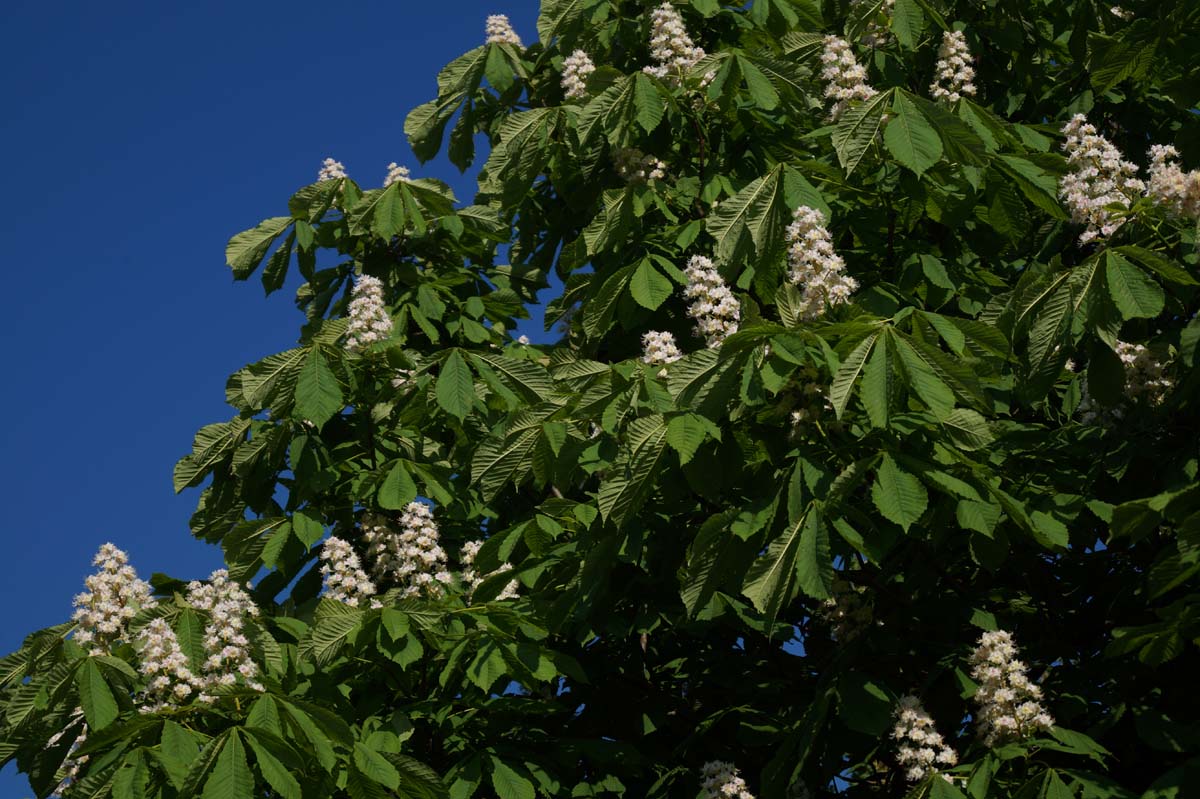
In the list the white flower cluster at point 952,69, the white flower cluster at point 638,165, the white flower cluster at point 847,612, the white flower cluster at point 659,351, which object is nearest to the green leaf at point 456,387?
the white flower cluster at point 638,165

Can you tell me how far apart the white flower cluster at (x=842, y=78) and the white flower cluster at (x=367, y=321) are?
2.57 metres

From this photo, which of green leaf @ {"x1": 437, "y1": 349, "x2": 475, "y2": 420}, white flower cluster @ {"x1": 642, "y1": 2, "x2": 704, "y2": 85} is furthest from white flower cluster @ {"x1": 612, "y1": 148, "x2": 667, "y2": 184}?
green leaf @ {"x1": 437, "y1": 349, "x2": 475, "y2": 420}

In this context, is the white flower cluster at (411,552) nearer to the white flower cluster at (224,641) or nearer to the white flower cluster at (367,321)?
the white flower cluster at (224,641)

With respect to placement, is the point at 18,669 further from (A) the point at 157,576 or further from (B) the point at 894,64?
(B) the point at 894,64

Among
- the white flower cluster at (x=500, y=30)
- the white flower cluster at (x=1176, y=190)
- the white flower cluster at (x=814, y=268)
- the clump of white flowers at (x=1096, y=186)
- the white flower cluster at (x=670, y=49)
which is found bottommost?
the white flower cluster at (x=1176, y=190)

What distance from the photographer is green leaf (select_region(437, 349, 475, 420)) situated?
6988mm

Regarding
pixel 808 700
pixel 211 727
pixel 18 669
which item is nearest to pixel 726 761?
pixel 808 700

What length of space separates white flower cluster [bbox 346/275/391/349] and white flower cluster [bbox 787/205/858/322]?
2.93 meters

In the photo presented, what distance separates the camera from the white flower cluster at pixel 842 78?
21.6ft

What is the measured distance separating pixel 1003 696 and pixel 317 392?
11.1 feet

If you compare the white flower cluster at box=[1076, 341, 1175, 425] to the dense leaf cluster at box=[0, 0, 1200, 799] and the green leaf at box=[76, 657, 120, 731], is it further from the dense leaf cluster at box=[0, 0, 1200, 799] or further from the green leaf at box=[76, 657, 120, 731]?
the green leaf at box=[76, 657, 120, 731]

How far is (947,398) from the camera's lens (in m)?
4.68

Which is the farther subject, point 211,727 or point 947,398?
point 211,727

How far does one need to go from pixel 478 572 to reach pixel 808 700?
1560 millimetres
